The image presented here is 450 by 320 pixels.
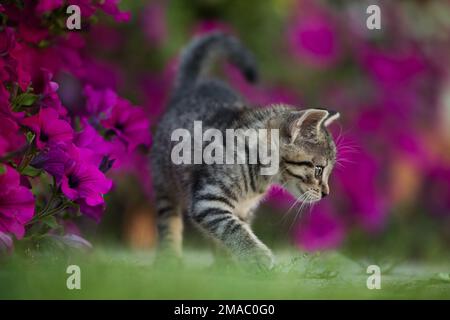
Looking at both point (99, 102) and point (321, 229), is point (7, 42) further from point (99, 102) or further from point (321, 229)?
point (321, 229)

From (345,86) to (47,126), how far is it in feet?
8.00

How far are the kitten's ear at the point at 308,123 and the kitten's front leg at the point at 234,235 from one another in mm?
296

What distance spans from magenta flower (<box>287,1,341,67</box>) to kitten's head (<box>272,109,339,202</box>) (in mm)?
1566

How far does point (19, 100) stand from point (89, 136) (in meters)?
0.21

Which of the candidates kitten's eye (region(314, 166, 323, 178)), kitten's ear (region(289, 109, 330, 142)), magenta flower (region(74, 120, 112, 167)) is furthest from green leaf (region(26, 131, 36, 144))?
kitten's eye (region(314, 166, 323, 178))

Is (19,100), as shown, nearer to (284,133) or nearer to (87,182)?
(87,182)

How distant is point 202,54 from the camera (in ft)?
10.3

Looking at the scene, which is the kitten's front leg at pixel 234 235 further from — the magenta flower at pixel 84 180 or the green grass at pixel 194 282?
the magenta flower at pixel 84 180

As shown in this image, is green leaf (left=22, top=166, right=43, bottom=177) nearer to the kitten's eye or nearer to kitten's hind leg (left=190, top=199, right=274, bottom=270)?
kitten's hind leg (left=190, top=199, right=274, bottom=270)

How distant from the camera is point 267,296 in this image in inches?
65.5

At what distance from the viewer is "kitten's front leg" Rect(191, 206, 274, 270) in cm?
200

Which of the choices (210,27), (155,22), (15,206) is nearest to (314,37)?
(210,27)
